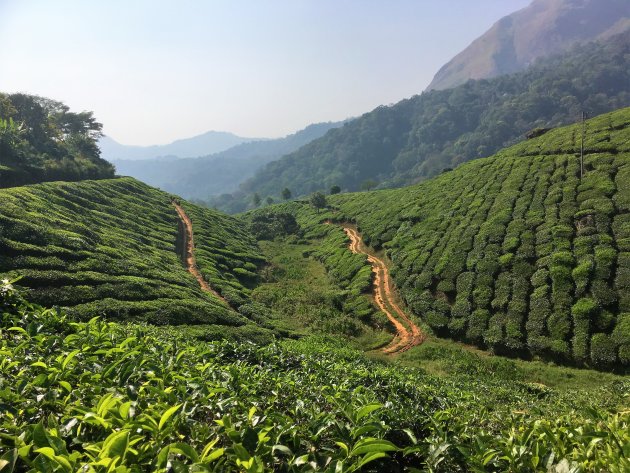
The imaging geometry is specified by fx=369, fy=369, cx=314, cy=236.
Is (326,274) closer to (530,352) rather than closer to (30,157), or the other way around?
(530,352)

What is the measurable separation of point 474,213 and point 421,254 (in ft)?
28.8

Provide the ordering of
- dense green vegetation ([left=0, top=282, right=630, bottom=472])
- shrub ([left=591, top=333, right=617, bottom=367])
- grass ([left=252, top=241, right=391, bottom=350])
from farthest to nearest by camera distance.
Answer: grass ([left=252, top=241, right=391, bottom=350])
shrub ([left=591, top=333, right=617, bottom=367])
dense green vegetation ([left=0, top=282, right=630, bottom=472])

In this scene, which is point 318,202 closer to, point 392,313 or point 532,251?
point 392,313

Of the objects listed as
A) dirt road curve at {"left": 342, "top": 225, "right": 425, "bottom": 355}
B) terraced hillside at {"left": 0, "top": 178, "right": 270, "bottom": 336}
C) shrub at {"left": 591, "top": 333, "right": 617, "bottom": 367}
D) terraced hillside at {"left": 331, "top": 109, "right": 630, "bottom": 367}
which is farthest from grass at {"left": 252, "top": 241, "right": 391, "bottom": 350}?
shrub at {"left": 591, "top": 333, "right": 617, "bottom": 367}

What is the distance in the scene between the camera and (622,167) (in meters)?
37.6

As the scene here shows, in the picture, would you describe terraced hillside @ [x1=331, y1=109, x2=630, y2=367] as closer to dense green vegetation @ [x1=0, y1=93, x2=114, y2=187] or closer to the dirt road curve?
the dirt road curve

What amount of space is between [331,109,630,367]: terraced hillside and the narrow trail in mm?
18589

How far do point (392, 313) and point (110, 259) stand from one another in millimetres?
23509

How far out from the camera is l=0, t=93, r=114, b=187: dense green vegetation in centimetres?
4693

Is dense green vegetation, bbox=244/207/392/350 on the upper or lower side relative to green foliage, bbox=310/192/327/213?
lower

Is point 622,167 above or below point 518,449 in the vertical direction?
below

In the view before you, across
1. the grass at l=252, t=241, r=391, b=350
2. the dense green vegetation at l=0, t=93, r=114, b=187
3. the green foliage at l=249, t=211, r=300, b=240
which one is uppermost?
the dense green vegetation at l=0, t=93, r=114, b=187

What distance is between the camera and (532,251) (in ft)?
104

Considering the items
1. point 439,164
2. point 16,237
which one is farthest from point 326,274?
point 439,164
